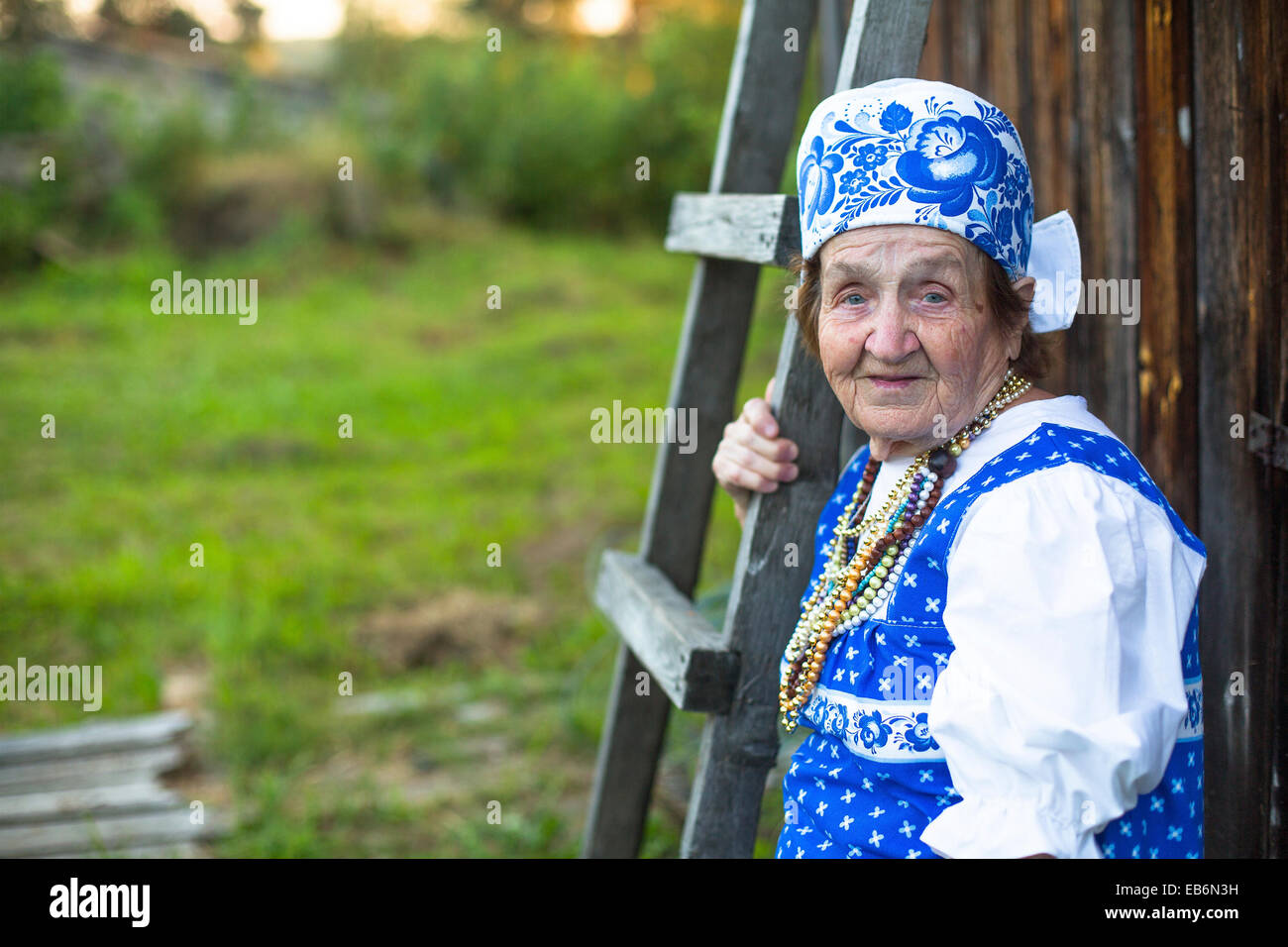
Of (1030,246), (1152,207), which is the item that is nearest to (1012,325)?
(1030,246)

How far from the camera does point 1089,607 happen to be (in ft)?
4.26

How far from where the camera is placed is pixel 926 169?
1552 millimetres

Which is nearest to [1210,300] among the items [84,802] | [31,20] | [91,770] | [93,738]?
[84,802]

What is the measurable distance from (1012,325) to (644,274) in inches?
487

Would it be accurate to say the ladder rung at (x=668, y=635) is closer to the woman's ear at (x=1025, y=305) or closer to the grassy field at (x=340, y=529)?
the woman's ear at (x=1025, y=305)

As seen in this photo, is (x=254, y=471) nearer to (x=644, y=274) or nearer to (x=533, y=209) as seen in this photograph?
(x=644, y=274)

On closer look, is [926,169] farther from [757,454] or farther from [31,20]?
[31,20]

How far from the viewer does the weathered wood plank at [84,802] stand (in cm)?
395

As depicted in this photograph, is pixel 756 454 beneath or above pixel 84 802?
above

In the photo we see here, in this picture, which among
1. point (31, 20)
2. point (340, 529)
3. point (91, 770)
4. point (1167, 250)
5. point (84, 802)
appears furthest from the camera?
point (31, 20)

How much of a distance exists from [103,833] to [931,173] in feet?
11.7

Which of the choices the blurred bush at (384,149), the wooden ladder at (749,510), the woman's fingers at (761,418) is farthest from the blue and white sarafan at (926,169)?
the blurred bush at (384,149)

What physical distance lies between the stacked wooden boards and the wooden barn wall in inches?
120

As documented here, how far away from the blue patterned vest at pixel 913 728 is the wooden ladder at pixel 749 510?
0.36 m
